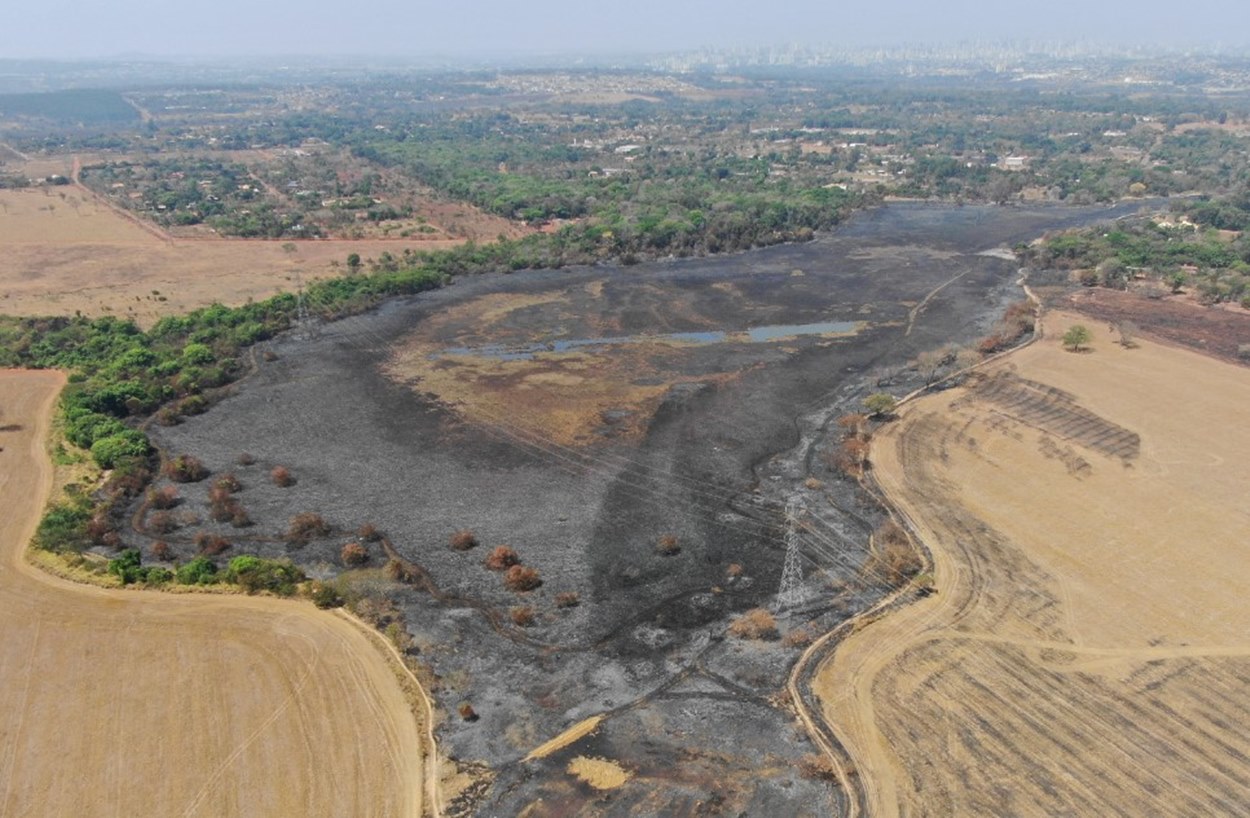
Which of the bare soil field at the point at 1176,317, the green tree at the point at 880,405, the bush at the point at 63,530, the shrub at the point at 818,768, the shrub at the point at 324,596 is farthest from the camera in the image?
the bare soil field at the point at 1176,317

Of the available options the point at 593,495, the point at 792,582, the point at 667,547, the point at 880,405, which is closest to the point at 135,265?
the point at 593,495

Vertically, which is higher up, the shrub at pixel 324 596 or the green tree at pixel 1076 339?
the green tree at pixel 1076 339

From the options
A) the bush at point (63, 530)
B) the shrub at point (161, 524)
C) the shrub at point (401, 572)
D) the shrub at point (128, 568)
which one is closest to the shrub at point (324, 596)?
the shrub at point (401, 572)

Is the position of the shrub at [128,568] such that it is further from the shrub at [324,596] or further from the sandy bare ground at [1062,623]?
the sandy bare ground at [1062,623]

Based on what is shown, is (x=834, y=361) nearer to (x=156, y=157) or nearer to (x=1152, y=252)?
(x=1152, y=252)

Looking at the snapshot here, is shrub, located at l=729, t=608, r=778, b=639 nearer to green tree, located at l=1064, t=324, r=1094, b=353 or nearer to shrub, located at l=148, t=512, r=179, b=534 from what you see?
shrub, located at l=148, t=512, r=179, b=534

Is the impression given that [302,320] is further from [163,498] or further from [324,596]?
[324,596]

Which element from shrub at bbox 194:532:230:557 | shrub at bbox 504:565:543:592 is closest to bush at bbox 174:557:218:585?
shrub at bbox 194:532:230:557
